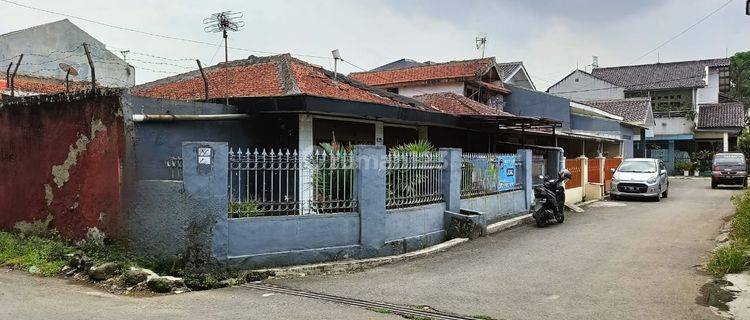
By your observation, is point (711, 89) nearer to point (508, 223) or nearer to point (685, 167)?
point (685, 167)

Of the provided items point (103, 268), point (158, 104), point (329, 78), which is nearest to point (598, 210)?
point (329, 78)

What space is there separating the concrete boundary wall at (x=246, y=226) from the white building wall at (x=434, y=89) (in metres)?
14.1

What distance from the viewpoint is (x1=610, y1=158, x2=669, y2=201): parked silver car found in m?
19.1

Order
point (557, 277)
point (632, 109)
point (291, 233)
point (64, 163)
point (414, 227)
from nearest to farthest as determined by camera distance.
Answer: point (557, 277)
point (291, 233)
point (64, 163)
point (414, 227)
point (632, 109)

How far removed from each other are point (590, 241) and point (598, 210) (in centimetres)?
608

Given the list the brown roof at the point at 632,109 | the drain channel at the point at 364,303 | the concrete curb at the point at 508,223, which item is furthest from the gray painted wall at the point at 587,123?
the drain channel at the point at 364,303

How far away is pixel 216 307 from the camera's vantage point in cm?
620

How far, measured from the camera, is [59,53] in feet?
78.0

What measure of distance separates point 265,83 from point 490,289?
8012mm

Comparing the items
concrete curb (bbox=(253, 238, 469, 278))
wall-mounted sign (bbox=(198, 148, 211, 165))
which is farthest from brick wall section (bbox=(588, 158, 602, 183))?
wall-mounted sign (bbox=(198, 148, 211, 165))

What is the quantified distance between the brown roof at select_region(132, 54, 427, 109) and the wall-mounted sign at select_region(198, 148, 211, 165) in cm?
466

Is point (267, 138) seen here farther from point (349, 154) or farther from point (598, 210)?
point (598, 210)

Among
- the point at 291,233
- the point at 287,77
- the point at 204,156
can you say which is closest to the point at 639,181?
the point at 287,77

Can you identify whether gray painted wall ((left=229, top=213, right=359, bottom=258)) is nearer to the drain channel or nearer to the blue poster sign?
the drain channel
